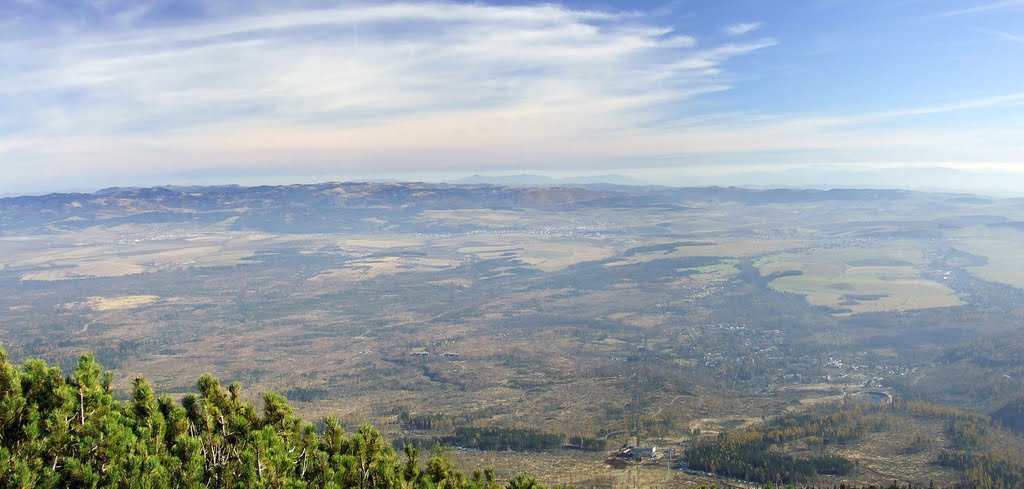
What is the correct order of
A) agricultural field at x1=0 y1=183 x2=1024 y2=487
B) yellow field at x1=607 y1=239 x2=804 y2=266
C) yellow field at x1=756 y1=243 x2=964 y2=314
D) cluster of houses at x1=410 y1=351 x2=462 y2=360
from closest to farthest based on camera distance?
agricultural field at x1=0 y1=183 x2=1024 y2=487, cluster of houses at x1=410 y1=351 x2=462 y2=360, yellow field at x1=756 y1=243 x2=964 y2=314, yellow field at x1=607 y1=239 x2=804 y2=266

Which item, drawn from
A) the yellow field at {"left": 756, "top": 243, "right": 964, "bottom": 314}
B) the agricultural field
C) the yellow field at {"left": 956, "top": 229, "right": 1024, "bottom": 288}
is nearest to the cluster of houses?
the agricultural field

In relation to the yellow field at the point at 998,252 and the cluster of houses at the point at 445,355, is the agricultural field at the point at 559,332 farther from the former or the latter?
the yellow field at the point at 998,252

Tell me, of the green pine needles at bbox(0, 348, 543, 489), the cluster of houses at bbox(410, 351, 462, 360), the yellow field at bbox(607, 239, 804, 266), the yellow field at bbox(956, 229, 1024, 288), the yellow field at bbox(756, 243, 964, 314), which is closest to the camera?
the green pine needles at bbox(0, 348, 543, 489)

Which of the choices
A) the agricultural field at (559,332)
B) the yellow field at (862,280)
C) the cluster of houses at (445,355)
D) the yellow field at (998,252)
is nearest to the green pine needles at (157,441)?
the agricultural field at (559,332)

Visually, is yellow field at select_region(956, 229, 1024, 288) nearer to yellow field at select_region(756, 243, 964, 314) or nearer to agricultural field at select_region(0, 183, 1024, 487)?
agricultural field at select_region(0, 183, 1024, 487)

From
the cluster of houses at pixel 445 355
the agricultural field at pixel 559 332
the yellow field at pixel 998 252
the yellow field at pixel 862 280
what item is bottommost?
the cluster of houses at pixel 445 355

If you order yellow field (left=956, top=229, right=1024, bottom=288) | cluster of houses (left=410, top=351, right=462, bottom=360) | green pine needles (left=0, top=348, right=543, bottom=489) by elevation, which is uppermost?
green pine needles (left=0, top=348, right=543, bottom=489)

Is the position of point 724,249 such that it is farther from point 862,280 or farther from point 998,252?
point 998,252

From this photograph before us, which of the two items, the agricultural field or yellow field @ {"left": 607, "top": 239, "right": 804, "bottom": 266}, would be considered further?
yellow field @ {"left": 607, "top": 239, "right": 804, "bottom": 266}
